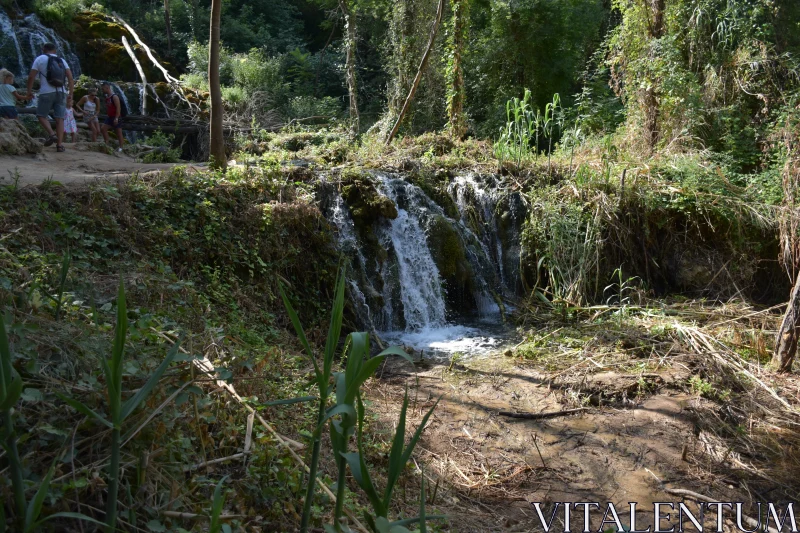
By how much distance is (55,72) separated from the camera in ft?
27.9

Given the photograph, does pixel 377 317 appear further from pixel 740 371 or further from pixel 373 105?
pixel 373 105

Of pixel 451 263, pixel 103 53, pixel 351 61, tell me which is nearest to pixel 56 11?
pixel 103 53

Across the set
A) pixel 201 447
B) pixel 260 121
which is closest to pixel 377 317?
pixel 201 447

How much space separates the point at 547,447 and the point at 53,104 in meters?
8.33

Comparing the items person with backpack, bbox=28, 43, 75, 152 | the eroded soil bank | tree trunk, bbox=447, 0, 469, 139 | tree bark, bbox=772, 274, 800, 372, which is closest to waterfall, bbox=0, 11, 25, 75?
person with backpack, bbox=28, 43, 75, 152

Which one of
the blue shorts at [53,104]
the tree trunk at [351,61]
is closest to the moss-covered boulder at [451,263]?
the blue shorts at [53,104]

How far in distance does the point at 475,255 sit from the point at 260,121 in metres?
7.58

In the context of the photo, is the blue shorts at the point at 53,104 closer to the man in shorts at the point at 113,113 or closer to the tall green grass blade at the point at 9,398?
the man in shorts at the point at 113,113

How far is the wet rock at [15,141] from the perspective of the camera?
26.0 feet

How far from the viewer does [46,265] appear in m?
4.20

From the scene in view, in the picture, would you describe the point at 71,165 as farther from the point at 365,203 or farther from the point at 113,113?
the point at 365,203

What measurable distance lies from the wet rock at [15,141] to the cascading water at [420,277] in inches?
167

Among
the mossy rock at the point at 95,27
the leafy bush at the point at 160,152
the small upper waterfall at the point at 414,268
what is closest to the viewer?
the small upper waterfall at the point at 414,268

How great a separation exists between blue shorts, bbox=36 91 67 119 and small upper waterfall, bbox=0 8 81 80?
6.46 meters
